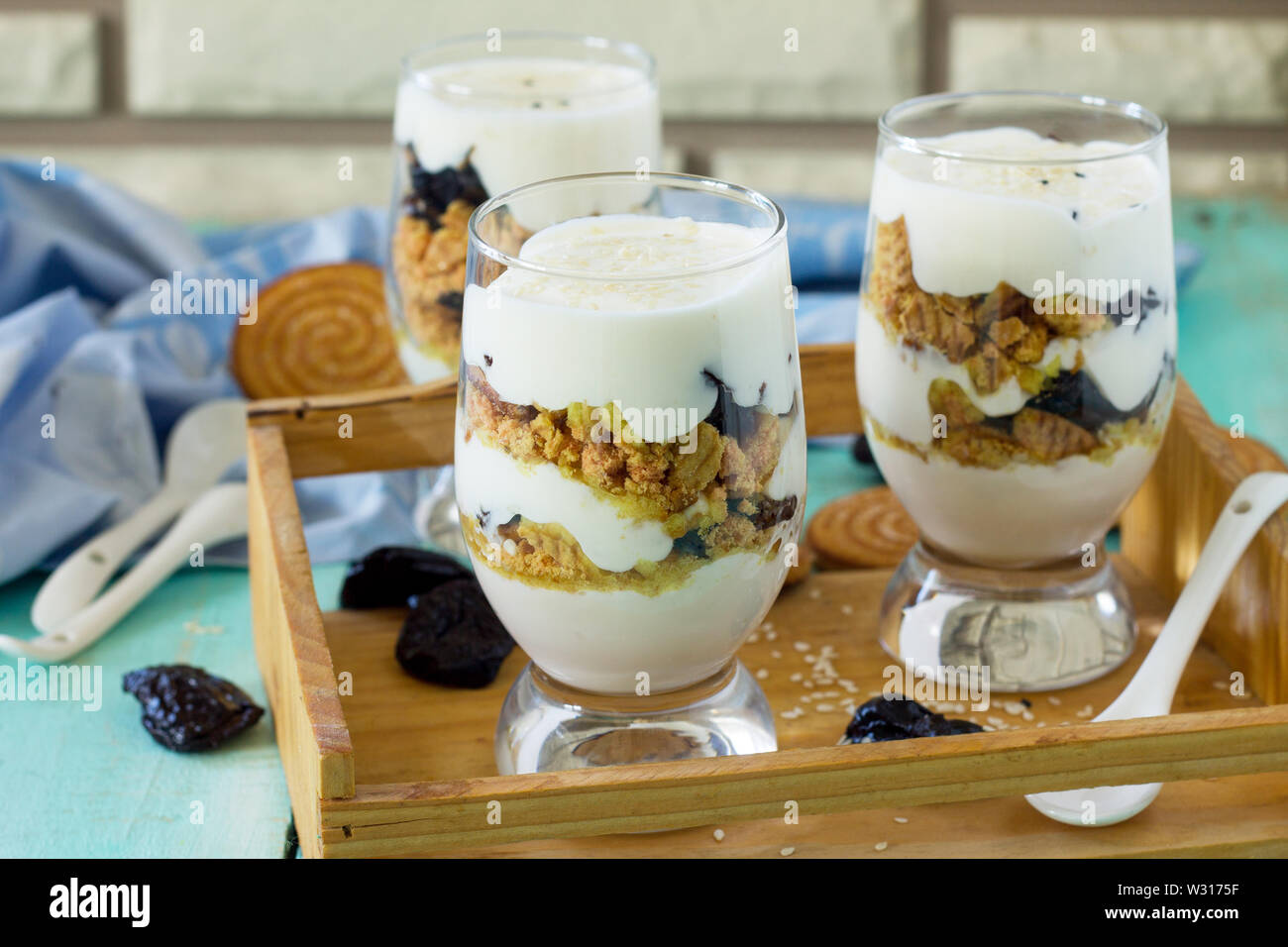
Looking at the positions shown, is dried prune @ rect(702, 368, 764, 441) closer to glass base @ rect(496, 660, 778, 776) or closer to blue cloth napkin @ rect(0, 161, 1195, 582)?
glass base @ rect(496, 660, 778, 776)

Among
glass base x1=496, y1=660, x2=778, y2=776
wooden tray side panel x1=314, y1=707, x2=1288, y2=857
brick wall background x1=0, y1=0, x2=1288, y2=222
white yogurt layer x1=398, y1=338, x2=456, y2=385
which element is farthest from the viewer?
brick wall background x1=0, y1=0, x2=1288, y2=222

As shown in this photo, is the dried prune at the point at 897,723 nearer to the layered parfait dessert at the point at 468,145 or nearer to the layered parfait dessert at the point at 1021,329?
the layered parfait dessert at the point at 1021,329

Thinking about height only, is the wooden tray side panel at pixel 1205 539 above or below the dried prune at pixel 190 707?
above

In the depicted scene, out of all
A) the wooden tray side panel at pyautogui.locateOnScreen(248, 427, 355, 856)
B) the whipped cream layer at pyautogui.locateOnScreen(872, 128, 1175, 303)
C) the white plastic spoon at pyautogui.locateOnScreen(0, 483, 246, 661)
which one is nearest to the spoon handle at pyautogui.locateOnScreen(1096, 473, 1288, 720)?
the whipped cream layer at pyautogui.locateOnScreen(872, 128, 1175, 303)

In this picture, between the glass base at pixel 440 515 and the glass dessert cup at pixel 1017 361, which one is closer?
the glass dessert cup at pixel 1017 361

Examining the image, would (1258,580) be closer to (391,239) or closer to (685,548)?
(685,548)

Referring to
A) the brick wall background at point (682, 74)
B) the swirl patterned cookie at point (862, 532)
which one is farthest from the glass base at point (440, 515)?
the brick wall background at point (682, 74)
